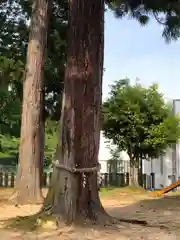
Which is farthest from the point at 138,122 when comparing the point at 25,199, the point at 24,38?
the point at 25,199

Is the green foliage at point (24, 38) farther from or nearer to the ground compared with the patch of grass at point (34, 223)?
farther from the ground

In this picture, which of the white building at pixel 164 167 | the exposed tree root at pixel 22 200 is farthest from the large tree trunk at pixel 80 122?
the white building at pixel 164 167

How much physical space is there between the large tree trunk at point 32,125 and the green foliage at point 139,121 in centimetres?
731

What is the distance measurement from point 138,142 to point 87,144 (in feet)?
43.4

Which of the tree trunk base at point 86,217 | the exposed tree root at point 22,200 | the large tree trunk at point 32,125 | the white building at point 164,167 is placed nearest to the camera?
the tree trunk base at point 86,217

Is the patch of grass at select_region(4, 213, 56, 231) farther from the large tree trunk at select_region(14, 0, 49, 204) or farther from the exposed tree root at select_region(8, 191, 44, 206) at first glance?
the large tree trunk at select_region(14, 0, 49, 204)

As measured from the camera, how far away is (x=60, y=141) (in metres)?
6.86

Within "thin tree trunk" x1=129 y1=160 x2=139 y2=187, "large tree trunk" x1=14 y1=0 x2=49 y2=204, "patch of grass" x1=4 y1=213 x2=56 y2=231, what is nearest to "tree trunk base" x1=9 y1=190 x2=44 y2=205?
"large tree trunk" x1=14 y1=0 x2=49 y2=204

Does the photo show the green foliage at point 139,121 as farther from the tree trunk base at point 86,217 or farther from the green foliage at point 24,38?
the tree trunk base at point 86,217

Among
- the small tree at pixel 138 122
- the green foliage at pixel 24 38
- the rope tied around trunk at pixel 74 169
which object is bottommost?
the rope tied around trunk at pixel 74 169

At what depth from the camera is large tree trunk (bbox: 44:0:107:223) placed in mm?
6578

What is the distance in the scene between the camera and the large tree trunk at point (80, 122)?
6578 mm

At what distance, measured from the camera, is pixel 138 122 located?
1923cm

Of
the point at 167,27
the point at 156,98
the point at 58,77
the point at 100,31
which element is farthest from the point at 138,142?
the point at 100,31
